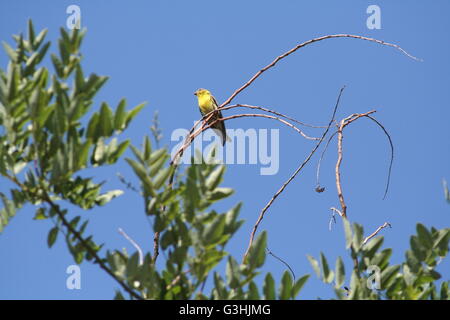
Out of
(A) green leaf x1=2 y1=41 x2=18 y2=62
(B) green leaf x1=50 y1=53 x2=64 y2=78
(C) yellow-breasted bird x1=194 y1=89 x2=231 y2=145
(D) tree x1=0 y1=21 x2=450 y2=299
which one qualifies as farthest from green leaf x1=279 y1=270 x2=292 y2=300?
(C) yellow-breasted bird x1=194 y1=89 x2=231 y2=145

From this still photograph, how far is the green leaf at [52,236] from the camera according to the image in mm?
2193

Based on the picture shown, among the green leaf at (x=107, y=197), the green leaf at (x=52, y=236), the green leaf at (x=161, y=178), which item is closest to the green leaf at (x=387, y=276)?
the green leaf at (x=161, y=178)

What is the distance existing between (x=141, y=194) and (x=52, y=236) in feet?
1.17

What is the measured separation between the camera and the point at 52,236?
2197mm

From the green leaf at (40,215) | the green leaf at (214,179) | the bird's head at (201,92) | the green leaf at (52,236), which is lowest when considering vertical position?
the green leaf at (52,236)

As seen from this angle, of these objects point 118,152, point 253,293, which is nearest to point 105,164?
point 118,152

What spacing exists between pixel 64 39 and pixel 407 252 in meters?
1.47

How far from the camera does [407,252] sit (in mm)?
2340

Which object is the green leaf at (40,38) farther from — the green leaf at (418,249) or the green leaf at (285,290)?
the green leaf at (418,249)

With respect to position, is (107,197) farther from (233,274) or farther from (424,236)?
(424,236)

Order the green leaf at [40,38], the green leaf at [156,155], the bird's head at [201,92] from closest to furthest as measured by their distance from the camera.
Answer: the green leaf at [156,155], the green leaf at [40,38], the bird's head at [201,92]
